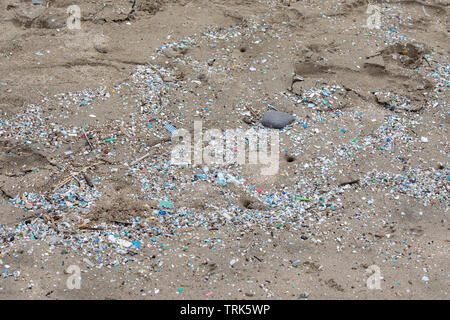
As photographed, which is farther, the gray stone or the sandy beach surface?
the gray stone

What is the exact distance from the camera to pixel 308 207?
3.72 metres

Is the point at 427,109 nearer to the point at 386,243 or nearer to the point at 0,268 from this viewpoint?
the point at 386,243

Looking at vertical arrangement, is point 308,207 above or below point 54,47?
below

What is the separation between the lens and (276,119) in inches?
168

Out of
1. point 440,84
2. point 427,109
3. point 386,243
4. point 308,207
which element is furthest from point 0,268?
point 440,84

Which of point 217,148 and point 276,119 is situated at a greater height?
point 276,119

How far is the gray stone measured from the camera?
425 cm

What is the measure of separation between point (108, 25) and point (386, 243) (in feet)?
11.4

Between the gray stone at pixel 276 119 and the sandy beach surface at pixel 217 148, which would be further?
the gray stone at pixel 276 119

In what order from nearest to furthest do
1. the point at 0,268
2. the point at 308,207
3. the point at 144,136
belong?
the point at 0,268 < the point at 308,207 < the point at 144,136

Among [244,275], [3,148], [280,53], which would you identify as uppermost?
[280,53]

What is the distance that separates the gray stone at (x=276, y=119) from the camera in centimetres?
425

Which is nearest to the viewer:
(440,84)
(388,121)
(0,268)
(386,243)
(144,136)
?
(0,268)

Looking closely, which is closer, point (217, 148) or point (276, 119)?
point (217, 148)
